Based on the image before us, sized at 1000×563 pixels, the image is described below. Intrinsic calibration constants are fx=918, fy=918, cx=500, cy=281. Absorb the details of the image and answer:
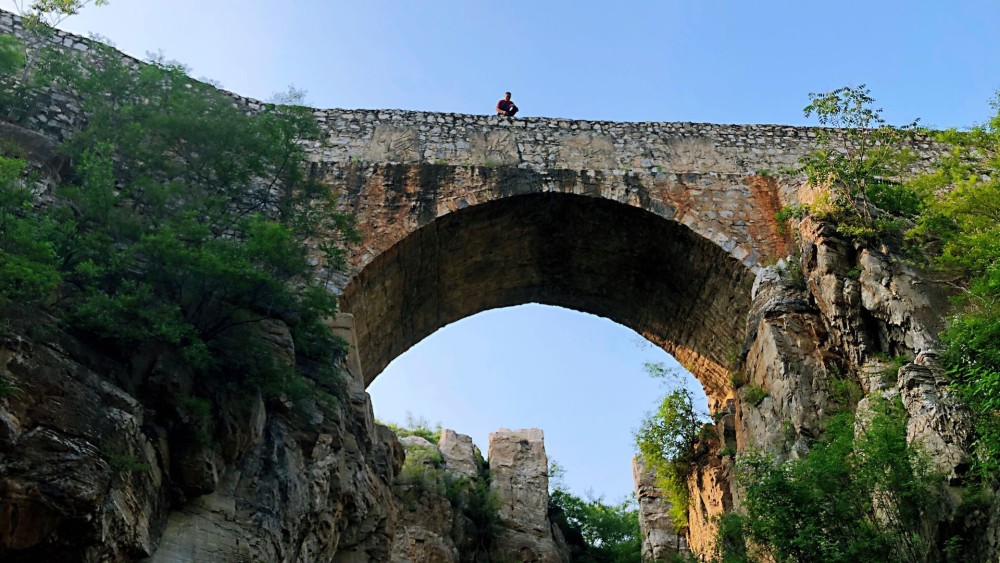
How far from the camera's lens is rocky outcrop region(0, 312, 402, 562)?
5.52m

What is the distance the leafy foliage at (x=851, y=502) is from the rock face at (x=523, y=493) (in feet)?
23.0

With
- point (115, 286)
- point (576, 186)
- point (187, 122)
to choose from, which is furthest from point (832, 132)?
point (115, 286)

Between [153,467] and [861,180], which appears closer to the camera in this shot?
[153,467]

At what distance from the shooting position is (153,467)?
6555mm

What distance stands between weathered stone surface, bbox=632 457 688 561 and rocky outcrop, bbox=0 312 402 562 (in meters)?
6.84

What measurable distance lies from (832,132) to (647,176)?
3423 millimetres

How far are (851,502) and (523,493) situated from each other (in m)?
8.77

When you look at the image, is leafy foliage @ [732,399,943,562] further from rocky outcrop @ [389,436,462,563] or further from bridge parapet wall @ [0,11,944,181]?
rocky outcrop @ [389,436,462,563]

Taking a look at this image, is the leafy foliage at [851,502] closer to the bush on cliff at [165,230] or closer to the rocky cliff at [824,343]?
the rocky cliff at [824,343]

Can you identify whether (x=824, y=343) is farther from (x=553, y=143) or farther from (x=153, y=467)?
(x=153, y=467)

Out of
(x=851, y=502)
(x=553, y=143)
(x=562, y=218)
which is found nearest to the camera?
(x=851, y=502)

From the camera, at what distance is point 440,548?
1349 cm

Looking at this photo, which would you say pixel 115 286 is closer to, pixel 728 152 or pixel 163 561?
pixel 163 561

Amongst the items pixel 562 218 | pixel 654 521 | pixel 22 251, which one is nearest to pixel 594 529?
pixel 654 521
